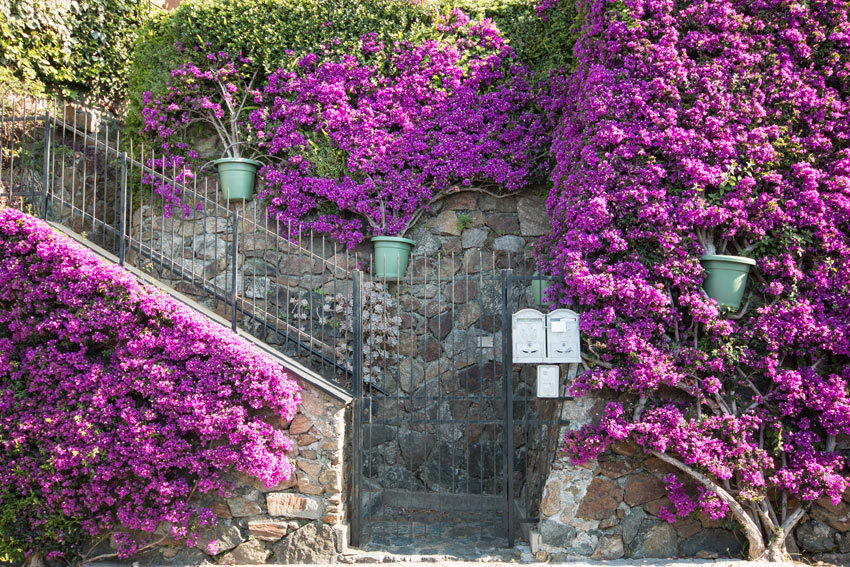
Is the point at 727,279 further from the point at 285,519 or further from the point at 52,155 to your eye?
the point at 52,155

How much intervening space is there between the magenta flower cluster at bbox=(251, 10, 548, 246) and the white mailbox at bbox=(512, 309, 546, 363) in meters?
1.95

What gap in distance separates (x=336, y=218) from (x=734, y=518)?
440 cm

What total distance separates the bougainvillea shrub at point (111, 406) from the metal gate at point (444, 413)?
116 centimetres

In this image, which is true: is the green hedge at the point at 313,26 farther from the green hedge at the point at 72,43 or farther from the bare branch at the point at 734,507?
the bare branch at the point at 734,507

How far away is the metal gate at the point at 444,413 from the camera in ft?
17.5

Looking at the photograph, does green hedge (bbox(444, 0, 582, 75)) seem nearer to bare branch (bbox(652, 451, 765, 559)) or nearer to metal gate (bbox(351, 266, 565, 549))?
metal gate (bbox(351, 266, 565, 549))

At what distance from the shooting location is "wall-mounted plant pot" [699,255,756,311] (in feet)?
15.4

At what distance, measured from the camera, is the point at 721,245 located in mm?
4898

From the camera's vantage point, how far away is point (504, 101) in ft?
21.3

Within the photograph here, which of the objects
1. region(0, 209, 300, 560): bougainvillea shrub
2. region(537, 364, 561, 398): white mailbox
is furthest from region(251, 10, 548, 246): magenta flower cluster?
region(537, 364, 561, 398): white mailbox

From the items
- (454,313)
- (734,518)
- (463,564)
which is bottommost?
(463,564)

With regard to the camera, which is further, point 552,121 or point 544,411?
point 552,121

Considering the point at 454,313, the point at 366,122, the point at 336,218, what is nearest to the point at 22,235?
the point at 336,218

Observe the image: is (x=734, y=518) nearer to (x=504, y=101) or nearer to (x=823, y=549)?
(x=823, y=549)
